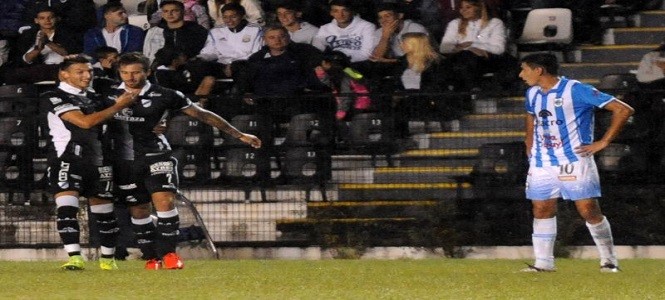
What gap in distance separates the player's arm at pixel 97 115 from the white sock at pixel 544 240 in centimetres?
346

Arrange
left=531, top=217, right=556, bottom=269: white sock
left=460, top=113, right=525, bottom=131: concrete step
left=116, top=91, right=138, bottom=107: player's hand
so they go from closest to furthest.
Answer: left=116, top=91, right=138, bottom=107: player's hand → left=531, top=217, right=556, bottom=269: white sock → left=460, top=113, right=525, bottom=131: concrete step

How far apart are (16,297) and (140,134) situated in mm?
2998

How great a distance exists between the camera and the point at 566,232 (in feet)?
55.5

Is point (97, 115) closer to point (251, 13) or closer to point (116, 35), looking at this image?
point (116, 35)

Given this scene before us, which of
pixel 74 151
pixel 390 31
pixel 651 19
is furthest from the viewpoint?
pixel 651 19

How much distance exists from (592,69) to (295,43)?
3.36 meters

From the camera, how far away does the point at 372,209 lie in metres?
17.1

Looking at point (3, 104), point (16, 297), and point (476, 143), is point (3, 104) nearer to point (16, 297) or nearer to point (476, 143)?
point (476, 143)

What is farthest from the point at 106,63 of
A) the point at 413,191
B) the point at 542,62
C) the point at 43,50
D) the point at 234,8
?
the point at 542,62

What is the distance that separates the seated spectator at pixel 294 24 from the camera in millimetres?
18984

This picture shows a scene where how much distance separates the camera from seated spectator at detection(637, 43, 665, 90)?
55.4 ft

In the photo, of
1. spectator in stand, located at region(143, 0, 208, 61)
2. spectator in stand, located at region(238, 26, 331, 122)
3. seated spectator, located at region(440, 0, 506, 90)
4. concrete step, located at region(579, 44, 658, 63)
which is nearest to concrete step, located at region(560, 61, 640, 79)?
concrete step, located at region(579, 44, 658, 63)

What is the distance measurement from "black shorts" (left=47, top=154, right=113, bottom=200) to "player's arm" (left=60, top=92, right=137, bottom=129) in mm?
400

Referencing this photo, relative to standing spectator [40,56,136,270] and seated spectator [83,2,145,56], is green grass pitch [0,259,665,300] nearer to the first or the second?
standing spectator [40,56,136,270]
